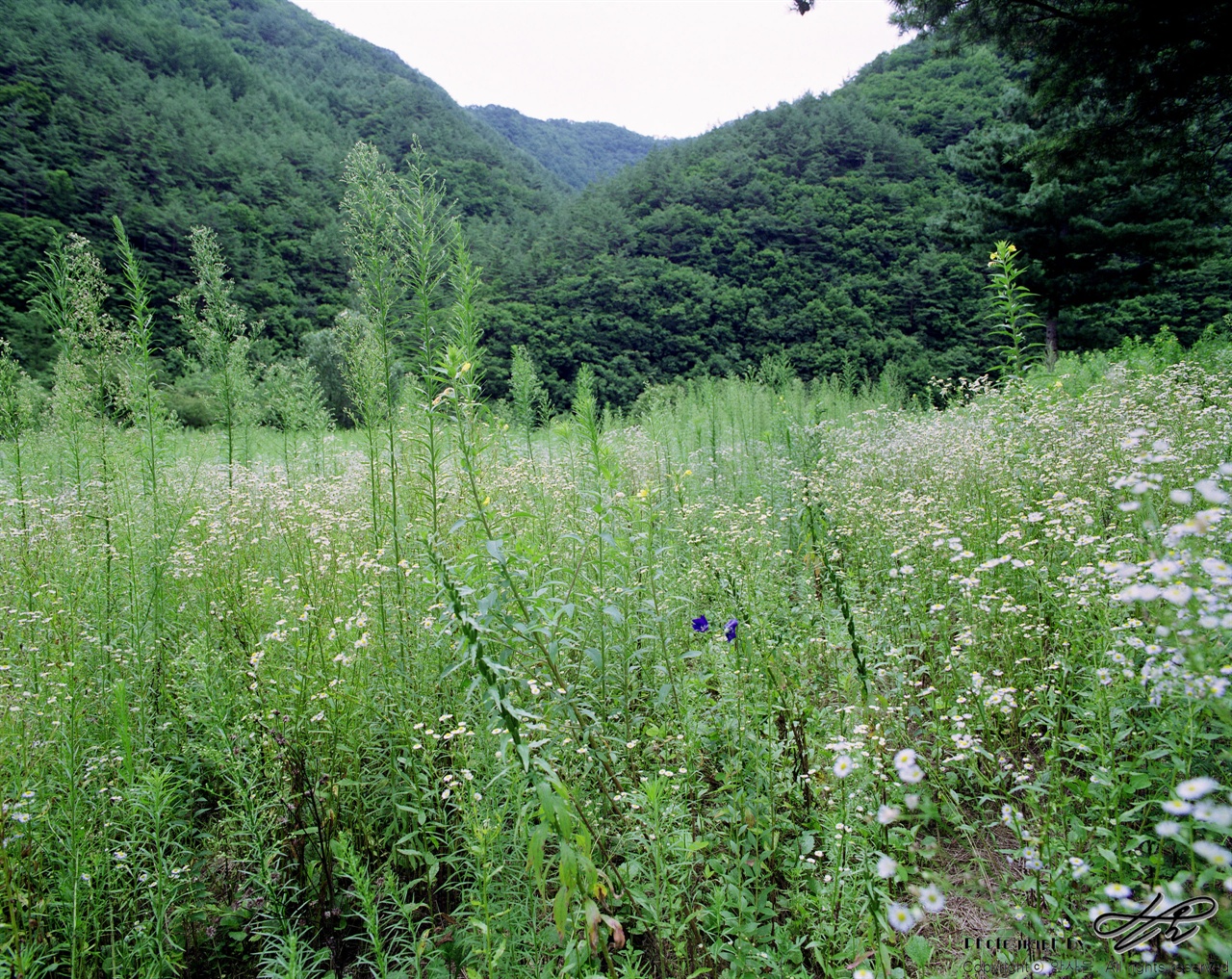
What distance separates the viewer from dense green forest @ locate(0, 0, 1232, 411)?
15.2 metres

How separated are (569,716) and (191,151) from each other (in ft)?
158

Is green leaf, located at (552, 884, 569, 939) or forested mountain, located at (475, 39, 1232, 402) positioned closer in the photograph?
green leaf, located at (552, 884, 569, 939)

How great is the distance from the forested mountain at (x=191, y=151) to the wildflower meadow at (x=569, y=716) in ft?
76.3

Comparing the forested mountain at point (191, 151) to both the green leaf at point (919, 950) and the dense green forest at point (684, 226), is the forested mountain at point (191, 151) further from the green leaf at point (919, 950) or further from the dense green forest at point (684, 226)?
the green leaf at point (919, 950)

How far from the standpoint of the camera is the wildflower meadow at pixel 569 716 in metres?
1.45

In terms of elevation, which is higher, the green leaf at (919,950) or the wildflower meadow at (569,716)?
the wildflower meadow at (569,716)

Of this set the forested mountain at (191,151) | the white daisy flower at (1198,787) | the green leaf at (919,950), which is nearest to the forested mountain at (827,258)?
the forested mountain at (191,151)

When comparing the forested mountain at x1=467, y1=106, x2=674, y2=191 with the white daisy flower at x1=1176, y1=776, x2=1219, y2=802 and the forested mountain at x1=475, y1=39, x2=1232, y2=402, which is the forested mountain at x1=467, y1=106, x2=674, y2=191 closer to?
the forested mountain at x1=475, y1=39, x2=1232, y2=402

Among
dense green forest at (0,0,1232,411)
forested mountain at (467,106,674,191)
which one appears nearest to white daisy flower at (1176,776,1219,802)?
dense green forest at (0,0,1232,411)

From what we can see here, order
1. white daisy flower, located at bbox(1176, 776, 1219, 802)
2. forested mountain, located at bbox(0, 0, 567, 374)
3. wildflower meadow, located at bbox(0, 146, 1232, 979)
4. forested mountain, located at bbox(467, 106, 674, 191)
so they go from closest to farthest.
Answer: white daisy flower, located at bbox(1176, 776, 1219, 802) → wildflower meadow, located at bbox(0, 146, 1232, 979) → forested mountain, located at bbox(0, 0, 567, 374) → forested mountain, located at bbox(467, 106, 674, 191)

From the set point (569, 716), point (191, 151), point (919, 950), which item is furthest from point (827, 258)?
point (191, 151)

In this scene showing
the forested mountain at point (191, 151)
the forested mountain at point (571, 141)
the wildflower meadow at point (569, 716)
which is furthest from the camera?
the forested mountain at point (571, 141)

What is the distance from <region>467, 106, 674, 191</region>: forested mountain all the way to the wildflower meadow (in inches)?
2810

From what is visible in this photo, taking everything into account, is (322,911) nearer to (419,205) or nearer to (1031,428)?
(419,205)
